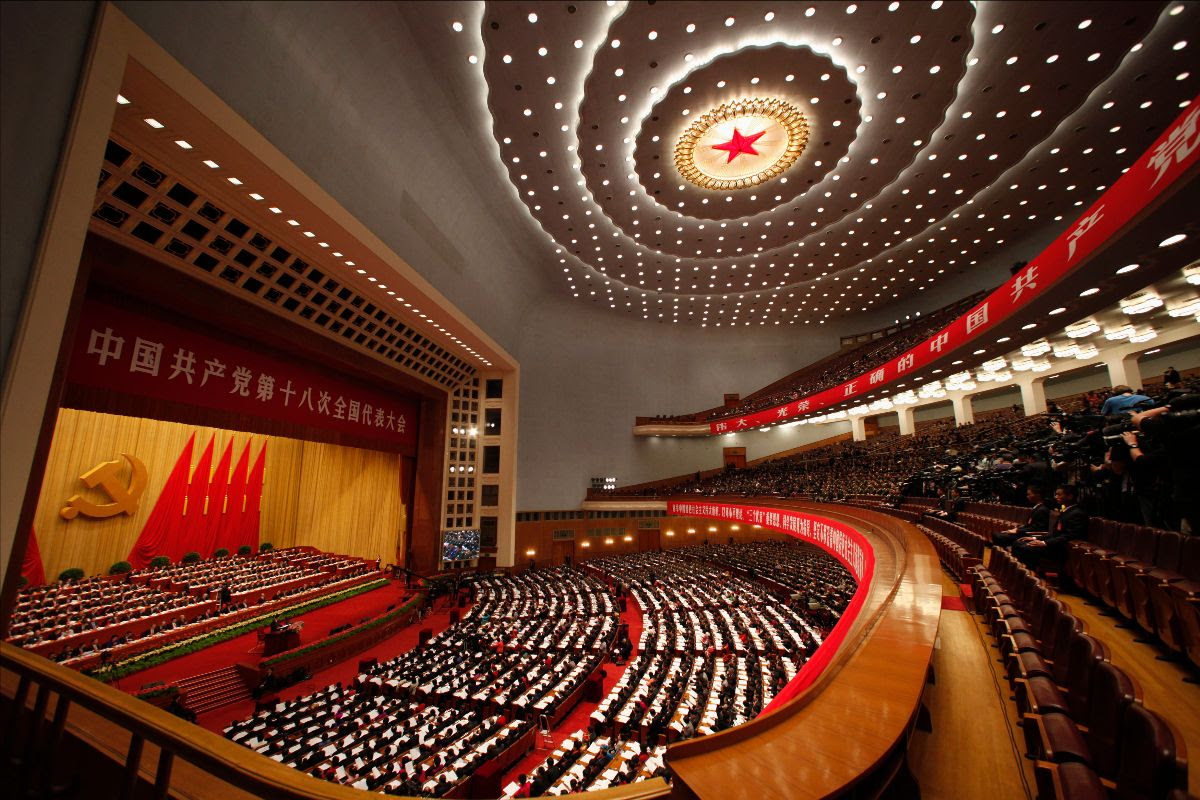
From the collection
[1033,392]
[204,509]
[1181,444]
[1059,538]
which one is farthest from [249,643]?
[1033,392]

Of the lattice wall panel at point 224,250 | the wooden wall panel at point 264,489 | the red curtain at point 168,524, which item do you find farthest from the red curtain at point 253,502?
the lattice wall panel at point 224,250

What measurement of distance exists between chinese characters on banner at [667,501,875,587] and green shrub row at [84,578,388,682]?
1067 cm

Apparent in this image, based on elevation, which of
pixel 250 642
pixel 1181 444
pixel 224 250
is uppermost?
pixel 224 250

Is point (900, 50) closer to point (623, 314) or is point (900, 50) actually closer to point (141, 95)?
point (141, 95)

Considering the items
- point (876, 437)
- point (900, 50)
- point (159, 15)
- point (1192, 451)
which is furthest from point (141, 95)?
point (876, 437)

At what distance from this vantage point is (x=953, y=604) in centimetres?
432

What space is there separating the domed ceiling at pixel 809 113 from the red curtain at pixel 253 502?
579 inches

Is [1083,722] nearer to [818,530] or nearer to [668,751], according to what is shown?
[668,751]

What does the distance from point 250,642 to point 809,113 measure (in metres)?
17.8

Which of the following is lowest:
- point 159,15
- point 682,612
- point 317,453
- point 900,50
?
point 682,612

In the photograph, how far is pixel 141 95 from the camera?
5.85 metres

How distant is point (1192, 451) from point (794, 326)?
24.4 metres

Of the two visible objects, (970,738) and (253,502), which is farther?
(253,502)

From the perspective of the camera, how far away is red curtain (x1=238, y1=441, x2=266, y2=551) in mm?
18109
